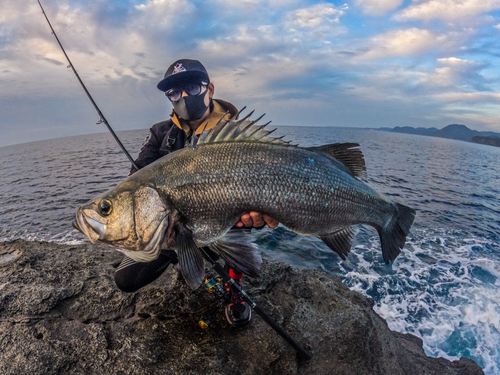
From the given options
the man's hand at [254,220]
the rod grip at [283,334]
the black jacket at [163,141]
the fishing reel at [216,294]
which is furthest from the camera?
the black jacket at [163,141]

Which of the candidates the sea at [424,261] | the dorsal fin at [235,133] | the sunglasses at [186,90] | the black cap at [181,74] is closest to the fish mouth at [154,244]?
the dorsal fin at [235,133]

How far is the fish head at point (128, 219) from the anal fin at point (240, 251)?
24.0 inches

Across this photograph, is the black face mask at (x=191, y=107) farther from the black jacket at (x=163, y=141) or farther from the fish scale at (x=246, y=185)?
the fish scale at (x=246, y=185)

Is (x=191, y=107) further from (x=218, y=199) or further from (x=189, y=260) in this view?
(x=189, y=260)

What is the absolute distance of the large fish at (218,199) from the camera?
8.13 ft

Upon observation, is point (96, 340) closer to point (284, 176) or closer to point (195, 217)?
point (195, 217)

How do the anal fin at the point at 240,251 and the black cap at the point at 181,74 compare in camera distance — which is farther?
the black cap at the point at 181,74

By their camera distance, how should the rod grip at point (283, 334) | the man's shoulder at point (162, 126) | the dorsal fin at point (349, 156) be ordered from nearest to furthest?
the dorsal fin at point (349, 156) < the rod grip at point (283, 334) < the man's shoulder at point (162, 126)

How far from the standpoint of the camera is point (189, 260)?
2.57 m

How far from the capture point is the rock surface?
9.33 ft

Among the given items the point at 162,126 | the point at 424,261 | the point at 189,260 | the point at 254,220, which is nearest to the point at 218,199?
the point at 254,220

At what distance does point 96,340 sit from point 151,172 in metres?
2.04

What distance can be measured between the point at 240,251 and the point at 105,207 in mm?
1351

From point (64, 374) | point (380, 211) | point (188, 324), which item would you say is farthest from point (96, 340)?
point (380, 211)
